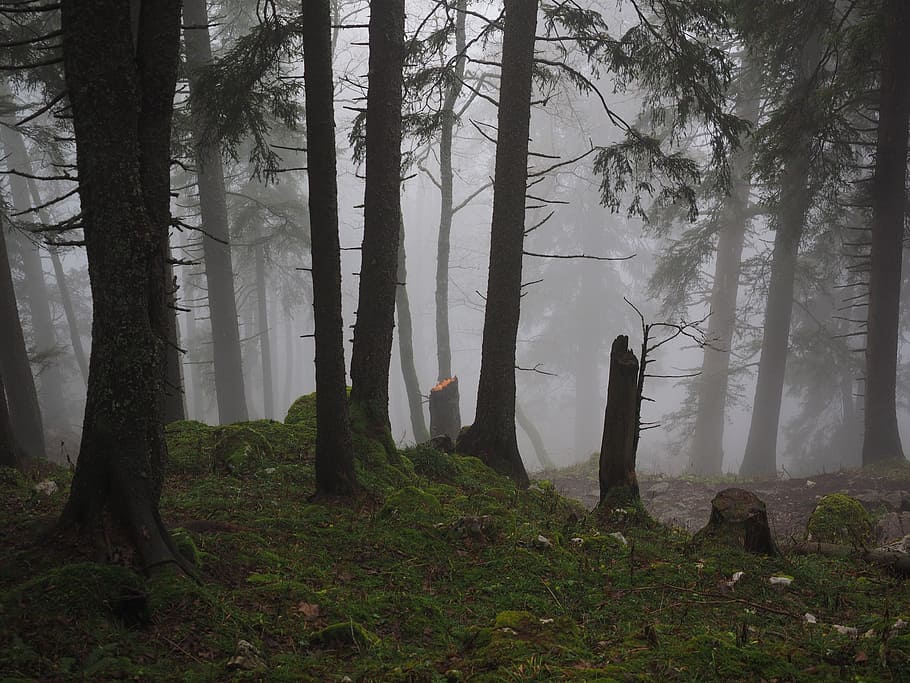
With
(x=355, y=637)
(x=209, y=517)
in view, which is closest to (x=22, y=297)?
(x=209, y=517)

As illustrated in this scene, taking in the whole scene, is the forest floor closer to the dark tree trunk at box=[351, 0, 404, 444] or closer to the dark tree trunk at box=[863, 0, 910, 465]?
the dark tree trunk at box=[863, 0, 910, 465]

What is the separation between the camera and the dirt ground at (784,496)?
916cm

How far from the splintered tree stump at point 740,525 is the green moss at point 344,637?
335 cm

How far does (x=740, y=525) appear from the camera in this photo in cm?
561

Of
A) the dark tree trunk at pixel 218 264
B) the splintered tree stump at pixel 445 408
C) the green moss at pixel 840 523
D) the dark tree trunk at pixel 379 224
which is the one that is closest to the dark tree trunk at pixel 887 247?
the green moss at pixel 840 523

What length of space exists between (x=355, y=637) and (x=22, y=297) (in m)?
31.3

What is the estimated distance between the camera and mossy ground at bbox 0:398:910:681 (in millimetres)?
3049

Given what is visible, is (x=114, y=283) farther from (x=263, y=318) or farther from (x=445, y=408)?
(x=263, y=318)

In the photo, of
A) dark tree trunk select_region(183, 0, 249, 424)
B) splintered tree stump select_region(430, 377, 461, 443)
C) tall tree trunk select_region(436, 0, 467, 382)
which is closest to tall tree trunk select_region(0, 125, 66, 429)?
dark tree trunk select_region(183, 0, 249, 424)

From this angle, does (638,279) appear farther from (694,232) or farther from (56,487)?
(56,487)

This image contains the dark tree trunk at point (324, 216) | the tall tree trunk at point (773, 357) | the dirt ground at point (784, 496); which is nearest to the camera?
the dark tree trunk at point (324, 216)

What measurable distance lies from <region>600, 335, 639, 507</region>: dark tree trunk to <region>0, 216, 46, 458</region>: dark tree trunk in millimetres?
8957

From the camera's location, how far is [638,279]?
3378 centimetres

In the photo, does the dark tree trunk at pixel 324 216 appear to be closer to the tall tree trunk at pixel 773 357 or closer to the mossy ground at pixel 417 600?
the mossy ground at pixel 417 600
